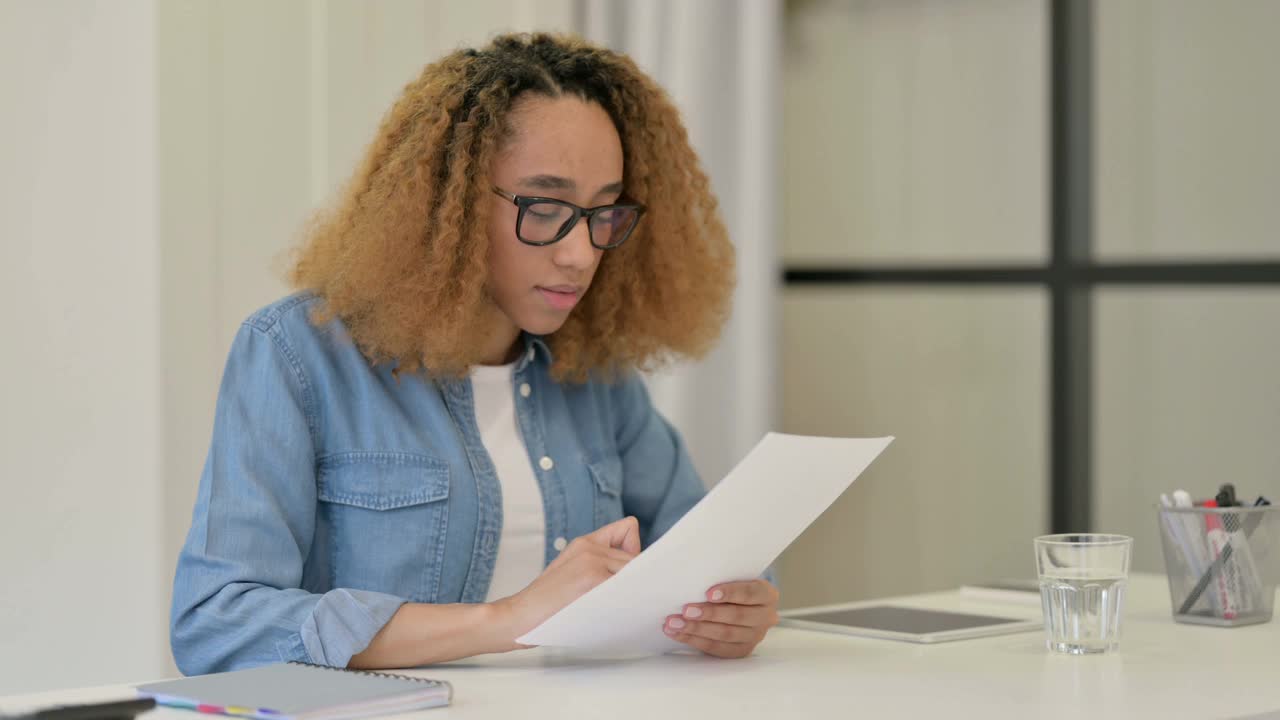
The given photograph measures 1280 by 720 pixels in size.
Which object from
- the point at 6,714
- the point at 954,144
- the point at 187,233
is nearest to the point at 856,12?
the point at 954,144

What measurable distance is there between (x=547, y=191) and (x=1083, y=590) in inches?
30.2

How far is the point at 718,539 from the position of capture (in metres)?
1.43

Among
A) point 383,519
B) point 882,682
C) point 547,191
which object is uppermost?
point 547,191

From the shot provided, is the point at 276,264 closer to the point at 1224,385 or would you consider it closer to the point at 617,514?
the point at 617,514

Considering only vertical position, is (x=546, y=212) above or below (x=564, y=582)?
above

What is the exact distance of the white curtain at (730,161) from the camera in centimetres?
336

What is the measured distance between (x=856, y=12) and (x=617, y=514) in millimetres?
2032

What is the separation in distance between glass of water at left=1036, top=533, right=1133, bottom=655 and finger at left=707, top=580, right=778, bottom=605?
274mm

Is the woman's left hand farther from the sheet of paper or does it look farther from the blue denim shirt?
the blue denim shirt

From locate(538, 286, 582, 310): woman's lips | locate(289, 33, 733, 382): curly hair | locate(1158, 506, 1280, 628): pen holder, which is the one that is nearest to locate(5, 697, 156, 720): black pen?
locate(289, 33, 733, 382): curly hair

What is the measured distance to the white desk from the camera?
49.9 inches

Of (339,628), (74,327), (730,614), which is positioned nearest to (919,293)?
(74,327)

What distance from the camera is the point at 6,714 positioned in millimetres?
1158

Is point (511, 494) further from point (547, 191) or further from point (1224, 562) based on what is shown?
point (1224, 562)
